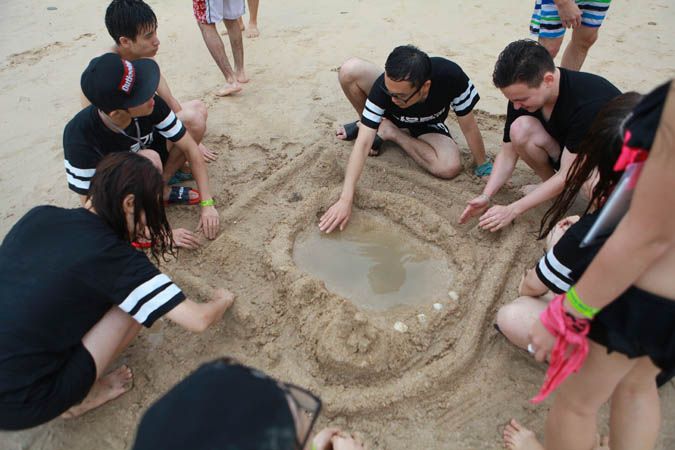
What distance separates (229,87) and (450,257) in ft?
8.22

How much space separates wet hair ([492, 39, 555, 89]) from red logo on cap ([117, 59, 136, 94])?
71.0 inches

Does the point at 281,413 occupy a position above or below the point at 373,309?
above

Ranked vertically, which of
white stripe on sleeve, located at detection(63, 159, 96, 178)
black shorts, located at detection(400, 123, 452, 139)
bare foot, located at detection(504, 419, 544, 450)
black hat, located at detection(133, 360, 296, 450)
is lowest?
bare foot, located at detection(504, 419, 544, 450)

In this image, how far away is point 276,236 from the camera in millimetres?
2504

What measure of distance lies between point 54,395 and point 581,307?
177cm

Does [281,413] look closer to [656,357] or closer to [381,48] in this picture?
[656,357]

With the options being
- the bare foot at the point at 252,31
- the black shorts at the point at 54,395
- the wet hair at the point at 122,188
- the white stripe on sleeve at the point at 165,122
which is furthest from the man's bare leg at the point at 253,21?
the black shorts at the point at 54,395

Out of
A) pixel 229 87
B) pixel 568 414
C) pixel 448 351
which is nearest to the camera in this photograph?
pixel 568 414

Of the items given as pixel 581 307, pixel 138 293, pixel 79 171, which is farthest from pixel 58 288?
pixel 581 307

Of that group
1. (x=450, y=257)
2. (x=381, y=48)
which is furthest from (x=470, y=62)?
(x=450, y=257)

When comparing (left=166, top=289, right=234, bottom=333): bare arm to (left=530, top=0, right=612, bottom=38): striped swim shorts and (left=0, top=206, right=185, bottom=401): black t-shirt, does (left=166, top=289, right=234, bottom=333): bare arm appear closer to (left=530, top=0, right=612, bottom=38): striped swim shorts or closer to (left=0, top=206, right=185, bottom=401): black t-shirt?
(left=0, top=206, right=185, bottom=401): black t-shirt

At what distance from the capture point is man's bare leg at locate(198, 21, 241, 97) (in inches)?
148

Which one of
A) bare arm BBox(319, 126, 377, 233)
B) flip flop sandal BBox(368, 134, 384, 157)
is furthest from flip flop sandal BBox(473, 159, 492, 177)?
bare arm BBox(319, 126, 377, 233)

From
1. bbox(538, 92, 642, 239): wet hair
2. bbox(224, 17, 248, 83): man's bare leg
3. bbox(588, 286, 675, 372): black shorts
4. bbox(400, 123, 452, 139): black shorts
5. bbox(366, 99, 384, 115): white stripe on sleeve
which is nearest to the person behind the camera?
bbox(588, 286, 675, 372): black shorts
